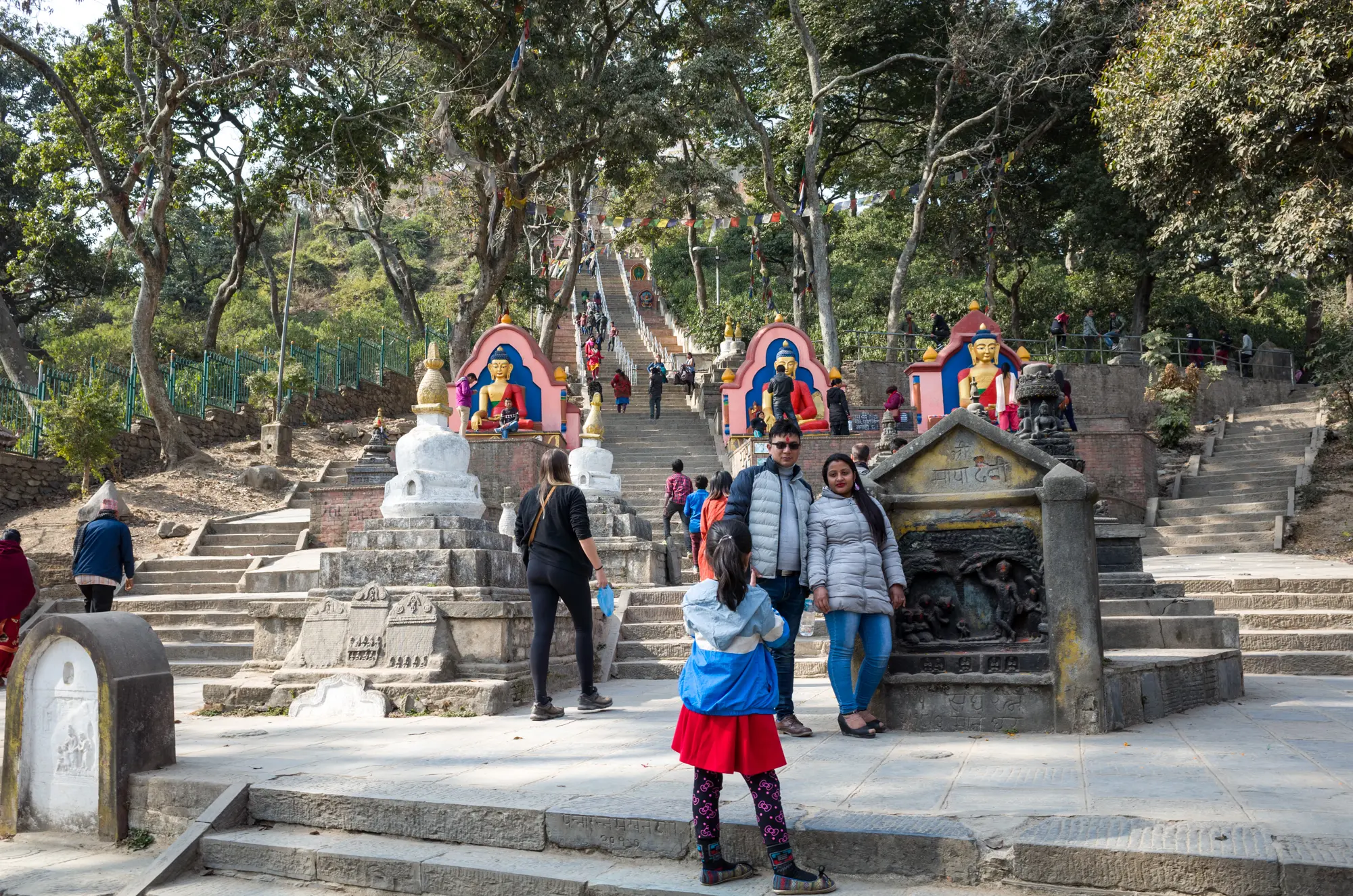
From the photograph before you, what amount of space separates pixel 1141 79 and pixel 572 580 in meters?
13.6

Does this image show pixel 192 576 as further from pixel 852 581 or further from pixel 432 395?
pixel 852 581

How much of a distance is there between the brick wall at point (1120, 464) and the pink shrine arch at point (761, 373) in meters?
5.66

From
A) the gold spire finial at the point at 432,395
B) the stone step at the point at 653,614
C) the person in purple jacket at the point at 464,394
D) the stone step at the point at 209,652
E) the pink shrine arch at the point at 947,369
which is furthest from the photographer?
the pink shrine arch at the point at 947,369

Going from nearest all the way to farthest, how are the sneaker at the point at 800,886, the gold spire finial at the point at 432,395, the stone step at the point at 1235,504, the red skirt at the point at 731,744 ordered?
the sneaker at the point at 800,886 → the red skirt at the point at 731,744 → the gold spire finial at the point at 432,395 → the stone step at the point at 1235,504

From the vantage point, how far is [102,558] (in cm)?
917

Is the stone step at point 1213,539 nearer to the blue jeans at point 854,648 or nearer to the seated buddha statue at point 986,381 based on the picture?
the seated buddha statue at point 986,381

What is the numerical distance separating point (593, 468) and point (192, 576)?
563 cm

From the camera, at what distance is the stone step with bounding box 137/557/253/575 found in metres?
14.1

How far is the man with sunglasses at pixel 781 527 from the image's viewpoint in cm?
566

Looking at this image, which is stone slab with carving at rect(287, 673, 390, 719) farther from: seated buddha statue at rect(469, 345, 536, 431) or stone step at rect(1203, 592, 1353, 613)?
seated buddha statue at rect(469, 345, 536, 431)

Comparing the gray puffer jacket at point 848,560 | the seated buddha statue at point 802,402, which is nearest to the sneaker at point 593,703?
the gray puffer jacket at point 848,560

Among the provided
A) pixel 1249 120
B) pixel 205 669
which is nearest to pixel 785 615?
pixel 205 669

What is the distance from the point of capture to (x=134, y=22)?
18.3 meters

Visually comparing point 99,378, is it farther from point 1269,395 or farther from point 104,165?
point 1269,395
